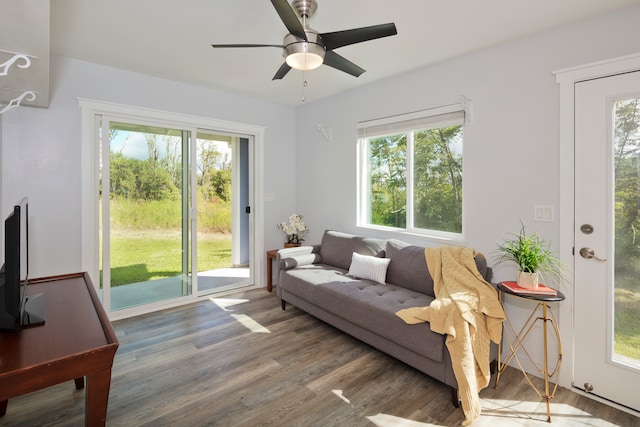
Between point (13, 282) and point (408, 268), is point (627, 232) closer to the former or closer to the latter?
point (408, 268)

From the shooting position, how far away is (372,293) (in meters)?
2.83

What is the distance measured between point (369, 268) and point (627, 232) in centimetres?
192

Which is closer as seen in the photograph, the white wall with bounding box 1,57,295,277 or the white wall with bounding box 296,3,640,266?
the white wall with bounding box 296,3,640,266

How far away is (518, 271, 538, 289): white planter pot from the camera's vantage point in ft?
6.98

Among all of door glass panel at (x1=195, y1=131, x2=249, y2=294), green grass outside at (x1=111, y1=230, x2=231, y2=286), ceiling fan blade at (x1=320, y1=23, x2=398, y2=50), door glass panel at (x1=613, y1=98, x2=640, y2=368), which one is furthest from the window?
green grass outside at (x1=111, y1=230, x2=231, y2=286)

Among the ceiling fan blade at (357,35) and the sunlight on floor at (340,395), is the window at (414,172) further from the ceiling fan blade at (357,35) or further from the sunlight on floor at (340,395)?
the sunlight on floor at (340,395)

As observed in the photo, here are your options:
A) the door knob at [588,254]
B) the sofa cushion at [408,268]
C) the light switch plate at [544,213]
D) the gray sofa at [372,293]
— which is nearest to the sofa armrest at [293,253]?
the gray sofa at [372,293]

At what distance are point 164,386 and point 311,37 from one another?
2.50 metres

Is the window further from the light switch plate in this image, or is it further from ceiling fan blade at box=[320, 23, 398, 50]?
ceiling fan blade at box=[320, 23, 398, 50]

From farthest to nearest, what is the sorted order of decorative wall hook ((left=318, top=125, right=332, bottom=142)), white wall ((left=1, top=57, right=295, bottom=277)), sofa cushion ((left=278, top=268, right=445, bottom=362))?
decorative wall hook ((left=318, top=125, right=332, bottom=142))
white wall ((left=1, top=57, right=295, bottom=277))
sofa cushion ((left=278, top=268, right=445, bottom=362))

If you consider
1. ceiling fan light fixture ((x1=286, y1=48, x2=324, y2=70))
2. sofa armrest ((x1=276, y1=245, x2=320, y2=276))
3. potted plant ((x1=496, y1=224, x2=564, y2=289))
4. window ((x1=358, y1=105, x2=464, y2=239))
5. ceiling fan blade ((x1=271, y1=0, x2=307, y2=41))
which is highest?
ceiling fan blade ((x1=271, y1=0, x2=307, y2=41))

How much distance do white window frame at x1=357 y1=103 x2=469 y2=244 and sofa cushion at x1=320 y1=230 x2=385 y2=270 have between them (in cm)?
27

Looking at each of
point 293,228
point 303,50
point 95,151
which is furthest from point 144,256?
point 303,50

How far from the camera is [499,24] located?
7.63 feet
